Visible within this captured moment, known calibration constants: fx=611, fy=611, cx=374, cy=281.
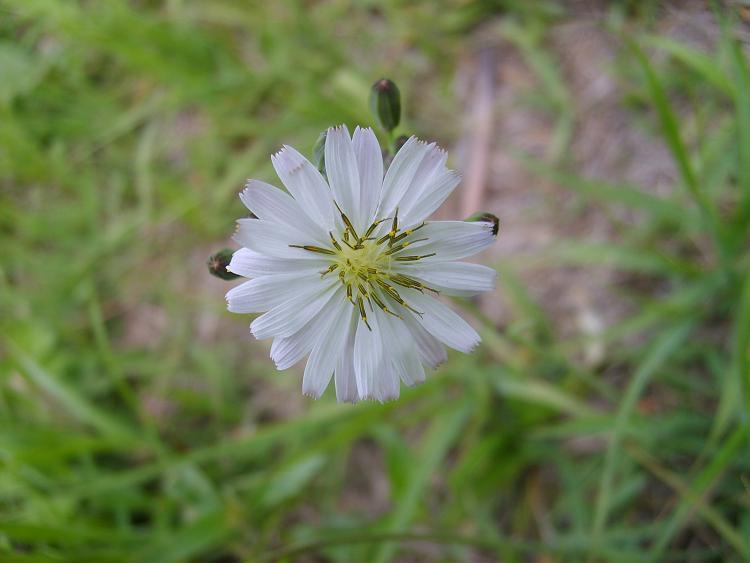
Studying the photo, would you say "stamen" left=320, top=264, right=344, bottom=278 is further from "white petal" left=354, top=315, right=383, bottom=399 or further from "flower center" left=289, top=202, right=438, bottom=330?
"white petal" left=354, top=315, right=383, bottom=399

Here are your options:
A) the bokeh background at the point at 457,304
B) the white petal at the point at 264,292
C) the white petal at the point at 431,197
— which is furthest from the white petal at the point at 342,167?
the bokeh background at the point at 457,304

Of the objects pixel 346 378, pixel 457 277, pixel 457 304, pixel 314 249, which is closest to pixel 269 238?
pixel 314 249

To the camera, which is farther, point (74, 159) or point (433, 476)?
point (74, 159)

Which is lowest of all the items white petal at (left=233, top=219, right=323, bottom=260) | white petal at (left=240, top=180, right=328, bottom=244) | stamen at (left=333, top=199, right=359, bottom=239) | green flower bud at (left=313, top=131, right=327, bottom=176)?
white petal at (left=233, top=219, right=323, bottom=260)

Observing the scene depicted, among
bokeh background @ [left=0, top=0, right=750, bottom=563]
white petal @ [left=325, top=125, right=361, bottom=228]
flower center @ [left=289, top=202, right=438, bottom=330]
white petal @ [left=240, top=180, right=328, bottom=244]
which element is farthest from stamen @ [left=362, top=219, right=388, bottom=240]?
bokeh background @ [left=0, top=0, right=750, bottom=563]

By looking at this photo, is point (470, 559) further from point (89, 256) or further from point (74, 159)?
point (74, 159)

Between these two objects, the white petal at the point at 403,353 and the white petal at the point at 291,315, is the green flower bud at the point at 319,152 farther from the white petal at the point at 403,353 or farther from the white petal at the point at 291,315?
the white petal at the point at 403,353

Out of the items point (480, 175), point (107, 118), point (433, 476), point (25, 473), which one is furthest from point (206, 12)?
point (433, 476)
